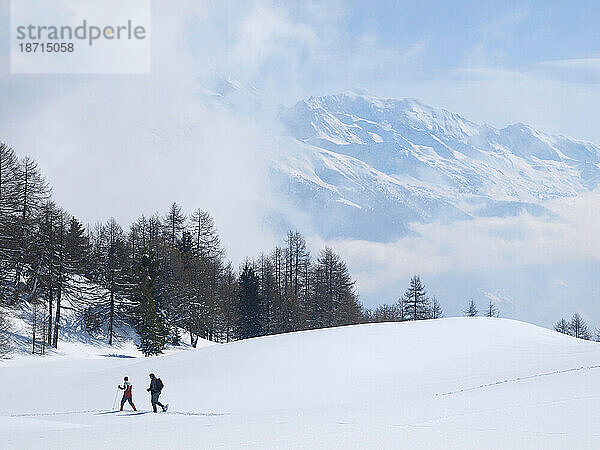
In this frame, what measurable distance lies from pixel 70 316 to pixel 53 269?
8668mm

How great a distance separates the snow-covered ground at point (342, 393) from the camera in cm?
1834

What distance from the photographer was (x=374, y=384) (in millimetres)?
33594

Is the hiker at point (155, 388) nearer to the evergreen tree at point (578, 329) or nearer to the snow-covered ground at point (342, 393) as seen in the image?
the snow-covered ground at point (342, 393)

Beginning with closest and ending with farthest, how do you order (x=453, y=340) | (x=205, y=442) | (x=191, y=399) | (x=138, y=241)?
(x=205, y=442), (x=191, y=399), (x=453, y=340), (x=138, y=241)

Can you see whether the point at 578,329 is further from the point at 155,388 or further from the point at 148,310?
the point at 155,388

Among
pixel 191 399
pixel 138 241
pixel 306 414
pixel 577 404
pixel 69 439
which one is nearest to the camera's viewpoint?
pixel 69 439

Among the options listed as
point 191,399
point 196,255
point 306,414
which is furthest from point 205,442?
point 196,255

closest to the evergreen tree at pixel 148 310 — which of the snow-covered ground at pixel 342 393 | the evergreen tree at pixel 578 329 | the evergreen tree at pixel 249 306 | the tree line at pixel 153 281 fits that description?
the tree line at pixel 153 281

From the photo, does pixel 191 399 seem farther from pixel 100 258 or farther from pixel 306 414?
pixel 100 258

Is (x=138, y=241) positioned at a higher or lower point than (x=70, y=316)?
higher

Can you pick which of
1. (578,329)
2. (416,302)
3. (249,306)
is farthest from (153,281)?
(578,329)

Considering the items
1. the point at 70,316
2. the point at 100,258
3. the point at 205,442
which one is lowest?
the point at 205,442

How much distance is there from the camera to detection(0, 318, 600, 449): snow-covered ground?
18344mm

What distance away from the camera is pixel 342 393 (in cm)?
3241
